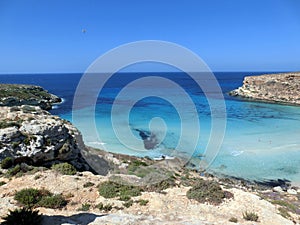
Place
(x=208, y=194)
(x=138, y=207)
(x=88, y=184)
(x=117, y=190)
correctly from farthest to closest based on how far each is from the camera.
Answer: (x=88, y=184) → (x=117, y=190) → (x=208, y=194) → (x=138, y=207)

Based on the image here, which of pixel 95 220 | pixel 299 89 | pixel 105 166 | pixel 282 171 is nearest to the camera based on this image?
pixel 95 220

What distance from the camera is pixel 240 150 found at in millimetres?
28938

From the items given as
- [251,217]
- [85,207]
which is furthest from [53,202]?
[251,217]

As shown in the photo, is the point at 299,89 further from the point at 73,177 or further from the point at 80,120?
the point at 73,177

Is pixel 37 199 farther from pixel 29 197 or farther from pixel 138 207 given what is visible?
pixel 138 207

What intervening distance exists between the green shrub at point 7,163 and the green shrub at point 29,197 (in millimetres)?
4053

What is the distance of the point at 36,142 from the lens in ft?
48.1

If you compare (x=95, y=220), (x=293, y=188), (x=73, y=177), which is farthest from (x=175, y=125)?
(x=95, y=220)

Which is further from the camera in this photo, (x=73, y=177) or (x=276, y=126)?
(x=276, y=126)

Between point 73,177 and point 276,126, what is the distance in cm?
4047

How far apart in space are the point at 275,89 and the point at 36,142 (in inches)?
3244

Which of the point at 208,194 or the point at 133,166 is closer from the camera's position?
the point at 208,194

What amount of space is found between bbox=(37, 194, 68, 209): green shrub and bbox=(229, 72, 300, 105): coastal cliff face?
75316 millimetres

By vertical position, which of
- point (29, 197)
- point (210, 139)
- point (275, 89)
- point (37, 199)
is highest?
point (275, 89)
